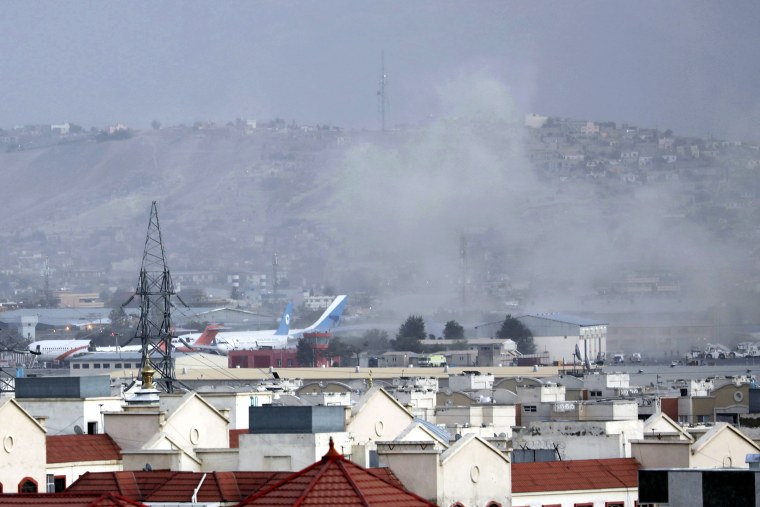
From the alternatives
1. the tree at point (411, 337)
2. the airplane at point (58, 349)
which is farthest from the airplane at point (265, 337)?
the tree at point (411, 337)

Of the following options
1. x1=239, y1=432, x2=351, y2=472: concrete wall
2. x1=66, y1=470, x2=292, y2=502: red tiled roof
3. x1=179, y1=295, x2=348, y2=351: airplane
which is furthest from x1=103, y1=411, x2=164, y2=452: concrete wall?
x1=179, y1=295, x2=348, y2=351: airplane

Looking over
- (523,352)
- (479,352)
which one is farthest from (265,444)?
(523,352)

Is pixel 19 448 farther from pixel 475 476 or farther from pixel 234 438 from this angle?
pixel 234 438

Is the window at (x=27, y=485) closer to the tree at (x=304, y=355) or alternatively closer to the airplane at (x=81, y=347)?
the airplane at (x=81, y=347)

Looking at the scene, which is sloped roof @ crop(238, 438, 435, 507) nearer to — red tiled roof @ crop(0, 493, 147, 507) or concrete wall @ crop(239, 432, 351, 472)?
red tiled roof @ crop(0, 493, 147, 507)

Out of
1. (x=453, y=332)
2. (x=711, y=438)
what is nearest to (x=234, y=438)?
(x=711, y=438)
